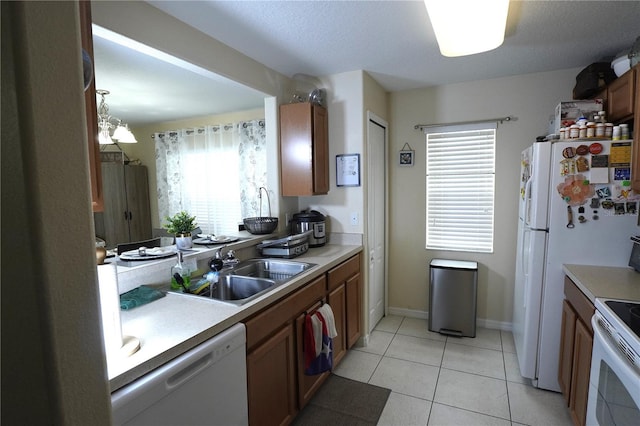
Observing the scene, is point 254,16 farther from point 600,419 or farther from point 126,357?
point 600,419

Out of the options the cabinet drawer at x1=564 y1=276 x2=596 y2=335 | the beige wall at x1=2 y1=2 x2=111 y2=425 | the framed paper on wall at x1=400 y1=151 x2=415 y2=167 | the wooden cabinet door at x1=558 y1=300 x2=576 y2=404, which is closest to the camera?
the beige wall at x1=2 y1=2 x2=111 y2=425

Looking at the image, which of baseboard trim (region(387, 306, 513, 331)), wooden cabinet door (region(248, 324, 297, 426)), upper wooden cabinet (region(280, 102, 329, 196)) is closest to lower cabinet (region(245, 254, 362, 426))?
wooden cabinet door (region(248, 324, 297, 426))

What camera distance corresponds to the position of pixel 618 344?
129 cm

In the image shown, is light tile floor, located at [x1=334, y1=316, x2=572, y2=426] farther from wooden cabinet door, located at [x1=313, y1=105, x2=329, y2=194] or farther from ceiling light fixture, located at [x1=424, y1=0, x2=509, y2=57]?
ceiling light fixture, located at [x1=424, y1=0, x2=509, y2=57]

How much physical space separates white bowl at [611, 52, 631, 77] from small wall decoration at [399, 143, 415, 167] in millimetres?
1580

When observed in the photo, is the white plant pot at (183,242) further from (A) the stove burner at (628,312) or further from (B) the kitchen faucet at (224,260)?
(A) the stove burner at (628,312)

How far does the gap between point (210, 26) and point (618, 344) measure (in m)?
2.60

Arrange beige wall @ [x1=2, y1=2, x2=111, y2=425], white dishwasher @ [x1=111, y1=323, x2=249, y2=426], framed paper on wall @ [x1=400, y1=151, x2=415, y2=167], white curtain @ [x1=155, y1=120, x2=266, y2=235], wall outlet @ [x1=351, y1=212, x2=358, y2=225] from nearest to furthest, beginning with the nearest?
beige wall @ [x1=2, y1=2, x2=111, y2=425]
white dishwasher @ [x1=111, y1=323, x2=249, y2=426]
wall outlet @ [x1=351, y1=212, x2=358, y2=225]
framed paper on wall @ [x1=400, y1=151, x2=415, y2=167]
white curtain @ [x1=155, y1=120, x2=266, y2=235]

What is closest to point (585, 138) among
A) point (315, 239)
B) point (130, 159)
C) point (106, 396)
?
point (315, 239)

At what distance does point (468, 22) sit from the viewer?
138 cm

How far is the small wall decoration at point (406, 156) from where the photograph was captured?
328 centimetres

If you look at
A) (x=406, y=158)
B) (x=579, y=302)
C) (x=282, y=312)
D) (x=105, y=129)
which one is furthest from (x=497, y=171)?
(x=105, y=129)

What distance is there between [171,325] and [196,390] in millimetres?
272

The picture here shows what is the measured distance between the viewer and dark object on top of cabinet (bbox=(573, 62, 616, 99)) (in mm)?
2361
